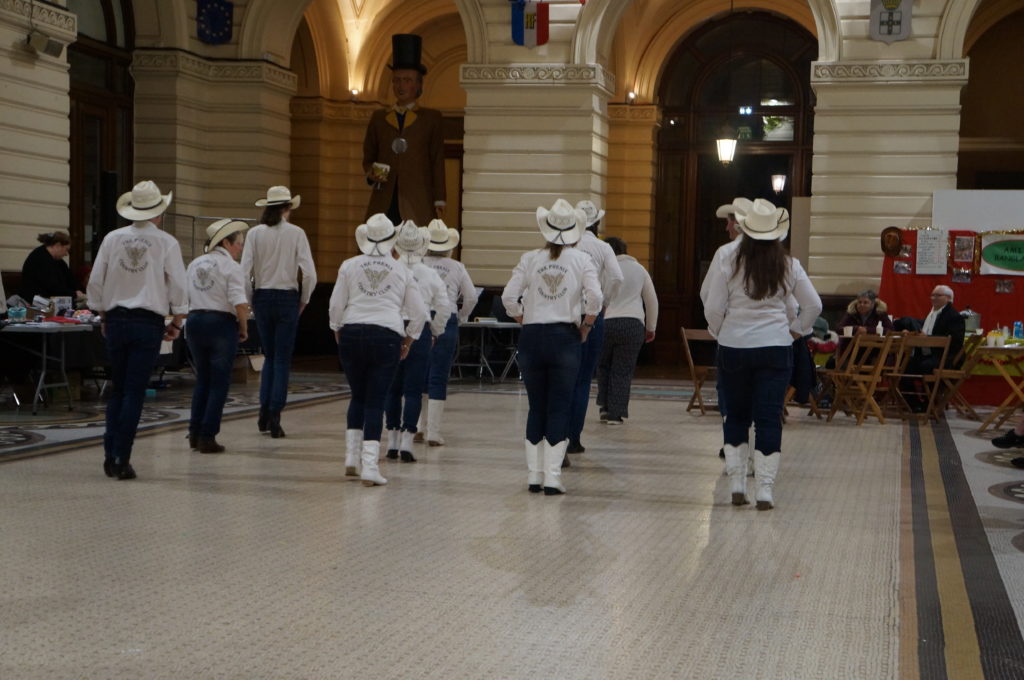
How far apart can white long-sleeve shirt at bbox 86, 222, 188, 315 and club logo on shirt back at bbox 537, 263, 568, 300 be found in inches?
86.5

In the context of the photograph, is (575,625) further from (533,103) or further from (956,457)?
(533,103)

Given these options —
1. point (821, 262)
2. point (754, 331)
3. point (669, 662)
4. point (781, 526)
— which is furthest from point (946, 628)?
point (821, 262)

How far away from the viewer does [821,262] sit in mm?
17234

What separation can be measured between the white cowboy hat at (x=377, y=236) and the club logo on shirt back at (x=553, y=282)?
0.99 metres

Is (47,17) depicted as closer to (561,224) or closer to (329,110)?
(329,110)

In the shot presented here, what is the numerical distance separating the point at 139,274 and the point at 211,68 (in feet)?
38.0

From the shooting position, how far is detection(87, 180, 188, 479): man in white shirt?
7.80 m

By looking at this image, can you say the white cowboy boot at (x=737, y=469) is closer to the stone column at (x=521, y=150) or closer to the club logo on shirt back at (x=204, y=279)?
the club logo on shirt back at (x=204, y=279)

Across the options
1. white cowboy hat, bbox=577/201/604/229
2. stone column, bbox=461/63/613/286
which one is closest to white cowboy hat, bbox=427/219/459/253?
white cowboy hat, bbox=577/201/604/229

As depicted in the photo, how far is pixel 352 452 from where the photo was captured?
8.16 m

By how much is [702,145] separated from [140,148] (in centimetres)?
920

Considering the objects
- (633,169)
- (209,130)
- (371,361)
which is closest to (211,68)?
(209,130)

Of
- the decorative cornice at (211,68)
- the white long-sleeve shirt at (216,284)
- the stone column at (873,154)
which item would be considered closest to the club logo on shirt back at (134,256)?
the white long-sleeve shirt at (216,284)

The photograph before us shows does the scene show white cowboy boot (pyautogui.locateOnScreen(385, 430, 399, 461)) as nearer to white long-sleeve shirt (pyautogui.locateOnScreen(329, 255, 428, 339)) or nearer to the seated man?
white long-sleeve shirt (pyautogui.locateOnScreen(329, 255, 428, 339))
